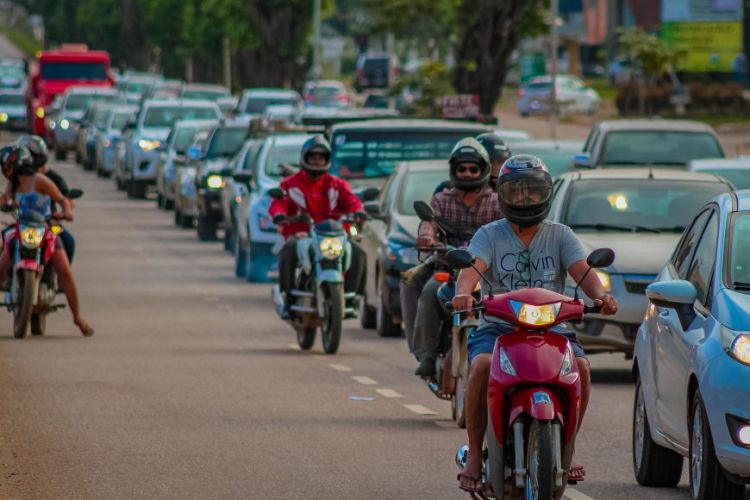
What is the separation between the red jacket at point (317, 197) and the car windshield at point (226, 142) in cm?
1563

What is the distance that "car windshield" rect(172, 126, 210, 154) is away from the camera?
3869 cm

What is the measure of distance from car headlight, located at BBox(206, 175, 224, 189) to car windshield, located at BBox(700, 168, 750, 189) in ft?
43.1

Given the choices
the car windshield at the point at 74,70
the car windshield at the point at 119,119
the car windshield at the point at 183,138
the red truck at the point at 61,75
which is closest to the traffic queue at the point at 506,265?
the car windshield at the point at 183,138

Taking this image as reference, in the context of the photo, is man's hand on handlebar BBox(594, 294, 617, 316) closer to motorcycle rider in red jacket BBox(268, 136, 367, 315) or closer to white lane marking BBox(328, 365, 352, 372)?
white lane marking BBox(328, 365, 352, 372)

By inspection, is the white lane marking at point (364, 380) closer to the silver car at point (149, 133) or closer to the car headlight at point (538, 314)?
the car headlight at point (538, 314)

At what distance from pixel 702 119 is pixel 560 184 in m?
47.8

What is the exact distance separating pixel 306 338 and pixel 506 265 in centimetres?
920

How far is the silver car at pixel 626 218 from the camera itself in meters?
16.0

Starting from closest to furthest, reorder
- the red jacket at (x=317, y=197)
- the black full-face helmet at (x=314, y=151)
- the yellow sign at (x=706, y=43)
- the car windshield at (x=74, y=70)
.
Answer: the black full-face helmet at (x=314, y=151), the red jacket at (x=317, y=197), the car windshield at (x=74, y=70), the yellow sign at (x=706, y=43)

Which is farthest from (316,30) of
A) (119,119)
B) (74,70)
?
(119,119)

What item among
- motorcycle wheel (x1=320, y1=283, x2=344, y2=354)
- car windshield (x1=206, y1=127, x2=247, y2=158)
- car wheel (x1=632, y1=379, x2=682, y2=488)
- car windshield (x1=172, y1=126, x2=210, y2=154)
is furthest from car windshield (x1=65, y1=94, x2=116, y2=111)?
car wheel (x1=632, y1=379, x2=682, y2=488)

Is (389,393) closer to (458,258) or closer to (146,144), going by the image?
(458,258)

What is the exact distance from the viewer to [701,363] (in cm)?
941

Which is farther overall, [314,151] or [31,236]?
[31,236]
